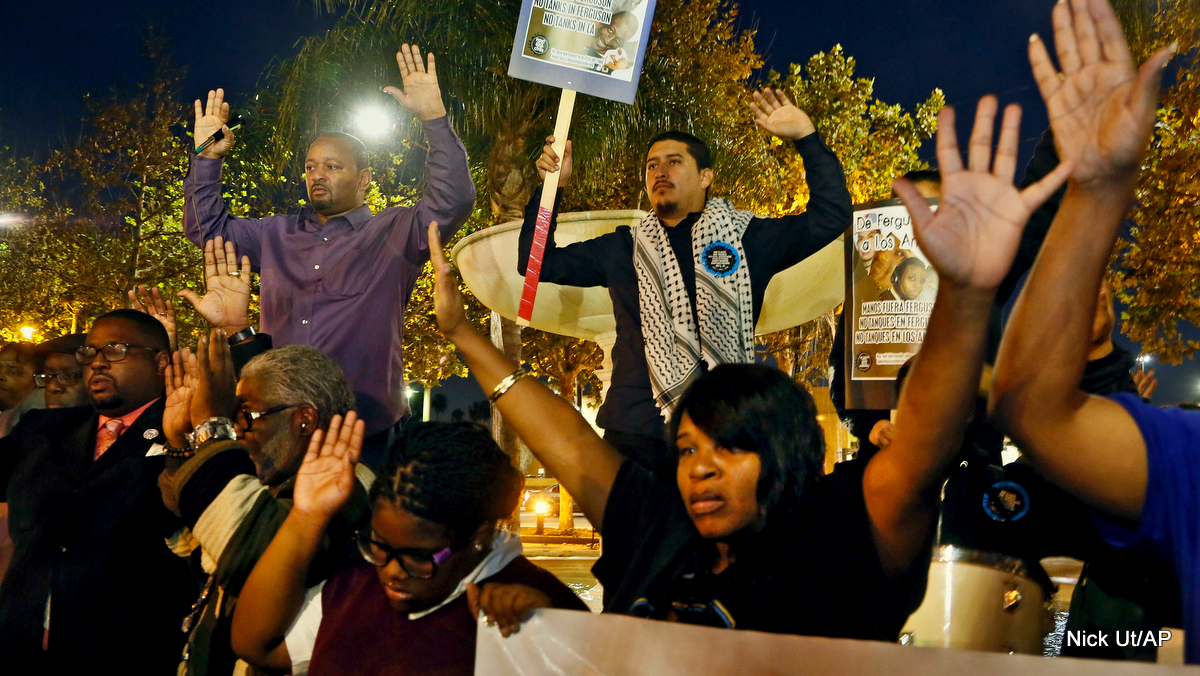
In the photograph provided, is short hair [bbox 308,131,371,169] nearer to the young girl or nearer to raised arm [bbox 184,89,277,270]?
raised arm [bbox 184,89,277,270]

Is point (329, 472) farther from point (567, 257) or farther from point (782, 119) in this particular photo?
point (782, 119)

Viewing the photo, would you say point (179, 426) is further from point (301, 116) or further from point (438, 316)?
point (301, 116)

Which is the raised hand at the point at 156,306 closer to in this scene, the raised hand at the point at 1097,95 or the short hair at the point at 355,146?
the short hair at the point at 355,146

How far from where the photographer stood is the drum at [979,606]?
2641 mm

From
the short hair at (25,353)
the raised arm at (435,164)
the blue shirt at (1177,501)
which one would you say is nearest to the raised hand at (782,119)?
the raised arm at (435,164)

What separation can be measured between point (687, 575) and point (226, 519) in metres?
1.31

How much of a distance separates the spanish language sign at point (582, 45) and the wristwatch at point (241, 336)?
153cm

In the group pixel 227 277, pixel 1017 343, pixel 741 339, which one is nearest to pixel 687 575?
→ pixel 1017 343

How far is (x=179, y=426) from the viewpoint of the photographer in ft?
10.00

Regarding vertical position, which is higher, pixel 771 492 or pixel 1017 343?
pixel 1017 343

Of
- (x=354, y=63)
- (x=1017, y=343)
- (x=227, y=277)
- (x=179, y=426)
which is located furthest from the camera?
(x=354, y=63)

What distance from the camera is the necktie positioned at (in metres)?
3.55

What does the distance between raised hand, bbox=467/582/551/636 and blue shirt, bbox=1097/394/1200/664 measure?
1.13 metres

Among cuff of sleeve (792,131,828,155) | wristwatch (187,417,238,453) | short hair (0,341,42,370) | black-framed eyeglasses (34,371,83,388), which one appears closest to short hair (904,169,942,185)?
cuff of sleeve (792,131,828,155)
